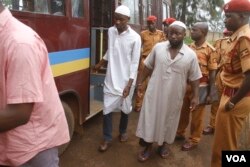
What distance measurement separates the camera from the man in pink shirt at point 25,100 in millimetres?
1435

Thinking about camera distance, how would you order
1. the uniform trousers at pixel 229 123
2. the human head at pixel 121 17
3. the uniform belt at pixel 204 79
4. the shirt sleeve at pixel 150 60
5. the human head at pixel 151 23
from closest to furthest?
the uniform trousers at pixel 229 123, the shirt sleeve at pixel 150 60, the human head at pixel 121 17, the uniform belt at pixel 204 79, the human head at pixel 151 23

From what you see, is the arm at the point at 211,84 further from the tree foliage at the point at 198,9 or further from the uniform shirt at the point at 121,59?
the tree foliage at the point at 198,9

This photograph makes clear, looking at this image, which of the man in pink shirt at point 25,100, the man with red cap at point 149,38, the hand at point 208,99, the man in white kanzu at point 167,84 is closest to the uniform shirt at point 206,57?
the hand at point 208,99

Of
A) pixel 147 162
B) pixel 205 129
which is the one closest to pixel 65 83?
pixel 147 162

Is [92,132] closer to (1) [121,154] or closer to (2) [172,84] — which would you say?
(1) [121,154]

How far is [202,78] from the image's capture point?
4.61 m

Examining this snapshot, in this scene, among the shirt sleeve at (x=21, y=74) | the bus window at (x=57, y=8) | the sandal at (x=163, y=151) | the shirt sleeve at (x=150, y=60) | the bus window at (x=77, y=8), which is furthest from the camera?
the sandal at (x=163, y=151)

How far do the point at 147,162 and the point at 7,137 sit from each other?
9.09 ft

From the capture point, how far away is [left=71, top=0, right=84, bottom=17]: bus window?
3792 mm

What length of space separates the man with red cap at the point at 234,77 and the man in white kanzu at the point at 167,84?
646mm

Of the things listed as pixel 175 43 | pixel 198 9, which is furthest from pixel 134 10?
pixel 198 9

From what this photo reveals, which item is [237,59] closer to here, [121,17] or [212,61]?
[212,61]

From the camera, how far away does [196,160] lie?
432 cm

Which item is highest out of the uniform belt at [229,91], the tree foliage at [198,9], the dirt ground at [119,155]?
the tree foliage at [198,9]
